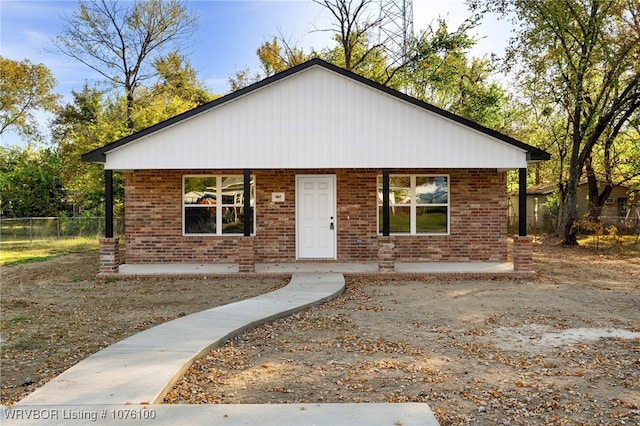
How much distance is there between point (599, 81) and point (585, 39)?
152 inches

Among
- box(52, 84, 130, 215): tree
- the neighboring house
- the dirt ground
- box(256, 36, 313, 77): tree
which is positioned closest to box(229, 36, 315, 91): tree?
box(256, 36, 313, 77): tree

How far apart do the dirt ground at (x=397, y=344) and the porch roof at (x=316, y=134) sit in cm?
278

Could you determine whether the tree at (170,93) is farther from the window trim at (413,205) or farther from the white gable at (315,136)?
the window trim at (413,205)

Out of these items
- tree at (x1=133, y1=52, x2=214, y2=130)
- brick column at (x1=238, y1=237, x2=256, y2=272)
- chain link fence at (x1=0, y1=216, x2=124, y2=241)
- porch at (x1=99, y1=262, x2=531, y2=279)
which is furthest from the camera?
tree at (x1=133, y1=52, x2=214, y2=130)

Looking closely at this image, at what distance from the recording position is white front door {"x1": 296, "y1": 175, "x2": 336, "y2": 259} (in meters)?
13.3

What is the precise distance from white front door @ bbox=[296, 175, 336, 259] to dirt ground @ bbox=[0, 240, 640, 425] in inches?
96.1

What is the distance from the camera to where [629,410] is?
421 centimetres

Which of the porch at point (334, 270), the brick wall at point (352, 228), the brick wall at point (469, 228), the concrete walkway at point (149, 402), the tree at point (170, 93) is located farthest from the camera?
the tree at point (170, 93)

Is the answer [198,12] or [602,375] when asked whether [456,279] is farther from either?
[198,12]

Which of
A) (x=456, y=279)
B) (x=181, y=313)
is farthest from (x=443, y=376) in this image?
(x=456, y=279)

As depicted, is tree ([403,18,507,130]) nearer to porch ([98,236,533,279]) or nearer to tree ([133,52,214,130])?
tree ([133,52,214,130])

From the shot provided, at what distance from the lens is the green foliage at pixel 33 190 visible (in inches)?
1104

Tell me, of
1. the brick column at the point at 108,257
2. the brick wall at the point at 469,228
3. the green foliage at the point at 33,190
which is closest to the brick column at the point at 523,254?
the brick wall at the point at 469,228

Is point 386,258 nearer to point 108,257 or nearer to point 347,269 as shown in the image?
point 347,269
